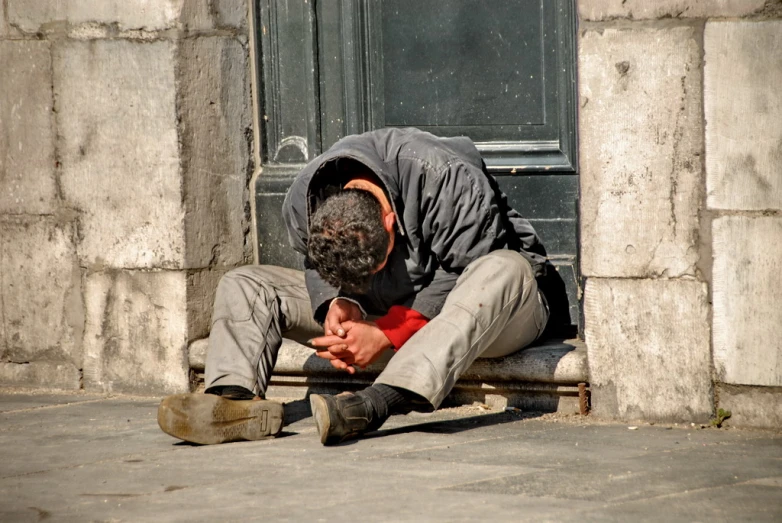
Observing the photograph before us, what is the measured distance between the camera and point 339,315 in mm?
3891

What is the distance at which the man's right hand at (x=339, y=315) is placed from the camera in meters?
3.86

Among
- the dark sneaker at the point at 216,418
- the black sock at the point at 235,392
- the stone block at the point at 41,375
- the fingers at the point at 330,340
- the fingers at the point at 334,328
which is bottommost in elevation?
the stone block at the point at 41,375

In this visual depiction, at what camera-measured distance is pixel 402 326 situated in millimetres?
3859

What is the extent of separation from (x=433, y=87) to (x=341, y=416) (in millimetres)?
1662

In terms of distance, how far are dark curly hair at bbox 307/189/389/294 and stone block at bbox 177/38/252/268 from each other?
40.6 inches

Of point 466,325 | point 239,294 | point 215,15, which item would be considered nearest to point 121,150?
point 215,15

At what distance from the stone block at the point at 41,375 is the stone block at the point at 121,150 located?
0.50 m

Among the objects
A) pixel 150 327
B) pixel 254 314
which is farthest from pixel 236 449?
pixel 150 327

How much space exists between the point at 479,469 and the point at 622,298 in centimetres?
104

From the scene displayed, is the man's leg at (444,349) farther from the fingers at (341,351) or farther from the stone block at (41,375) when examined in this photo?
the stone block at (41,375)

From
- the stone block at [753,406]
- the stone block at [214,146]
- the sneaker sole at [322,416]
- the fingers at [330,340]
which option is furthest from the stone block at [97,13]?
the stone block at [753,406]

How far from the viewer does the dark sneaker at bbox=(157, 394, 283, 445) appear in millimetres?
3631

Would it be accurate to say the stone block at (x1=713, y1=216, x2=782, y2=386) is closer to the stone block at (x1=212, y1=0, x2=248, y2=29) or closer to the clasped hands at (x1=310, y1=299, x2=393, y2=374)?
the clasped hands at (x1=310, y1=299, x2=393, y2=374)

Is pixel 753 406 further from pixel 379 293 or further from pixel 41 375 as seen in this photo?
pixel 41 375
